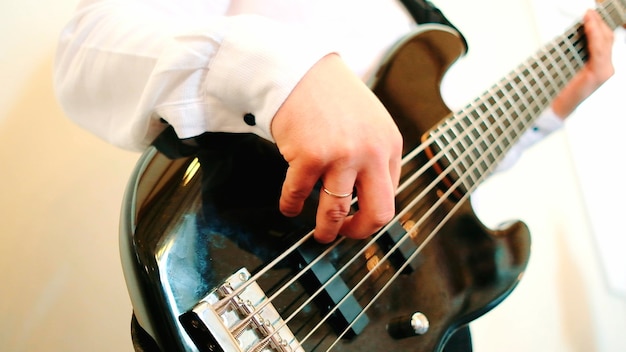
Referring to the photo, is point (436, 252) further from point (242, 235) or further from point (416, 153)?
point (242, 235)

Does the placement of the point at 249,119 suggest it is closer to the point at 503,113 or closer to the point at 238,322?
the point at 238,322

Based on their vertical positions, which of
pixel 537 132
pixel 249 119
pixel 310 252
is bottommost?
pixel 537 132

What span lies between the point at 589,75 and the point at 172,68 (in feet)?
2.92

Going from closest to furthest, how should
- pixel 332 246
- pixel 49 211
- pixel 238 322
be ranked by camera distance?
1. pixel 238 322
2. pixel 332 246
3. pixel 49 211

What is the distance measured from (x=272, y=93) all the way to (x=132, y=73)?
15 centimetres

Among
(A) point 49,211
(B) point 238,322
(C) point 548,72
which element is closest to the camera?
(B) point 238,322

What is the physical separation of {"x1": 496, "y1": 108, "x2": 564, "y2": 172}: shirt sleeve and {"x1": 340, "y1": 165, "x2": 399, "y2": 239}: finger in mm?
525

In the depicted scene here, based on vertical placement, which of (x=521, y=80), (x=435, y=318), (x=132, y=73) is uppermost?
(x=132, y=73)

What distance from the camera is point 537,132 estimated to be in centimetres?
86

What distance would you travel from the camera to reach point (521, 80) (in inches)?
29.6

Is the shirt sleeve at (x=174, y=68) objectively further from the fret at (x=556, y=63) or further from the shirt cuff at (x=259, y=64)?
the fret at (x=556, y=63)

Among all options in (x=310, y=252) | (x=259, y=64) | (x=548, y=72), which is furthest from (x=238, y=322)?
(x=548, y=72)

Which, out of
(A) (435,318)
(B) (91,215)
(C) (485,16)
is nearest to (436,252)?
(A) (435,318)

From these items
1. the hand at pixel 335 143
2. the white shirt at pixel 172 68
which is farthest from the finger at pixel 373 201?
the white shirt at pixel 172 68
